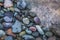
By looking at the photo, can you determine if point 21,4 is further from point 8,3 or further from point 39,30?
point 39,30

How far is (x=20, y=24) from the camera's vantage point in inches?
45.9

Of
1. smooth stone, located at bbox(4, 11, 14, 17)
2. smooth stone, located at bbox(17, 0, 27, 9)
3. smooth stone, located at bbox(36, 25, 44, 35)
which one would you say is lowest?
smooth stone, located at bbox(36, 25, 44, 35)

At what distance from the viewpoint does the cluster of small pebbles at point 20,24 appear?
1.13m

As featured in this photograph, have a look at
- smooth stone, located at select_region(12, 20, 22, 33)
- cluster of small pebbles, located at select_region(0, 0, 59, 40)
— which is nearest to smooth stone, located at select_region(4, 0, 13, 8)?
cluster of small pebbles, located at select_region(0, 0, 59, 40)

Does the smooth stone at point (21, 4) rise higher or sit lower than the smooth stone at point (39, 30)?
higher

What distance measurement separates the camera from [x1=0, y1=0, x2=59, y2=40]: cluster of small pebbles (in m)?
1.13

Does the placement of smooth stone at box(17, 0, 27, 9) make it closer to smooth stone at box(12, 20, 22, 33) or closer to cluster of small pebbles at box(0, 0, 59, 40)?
cluster of small pebbles at box(0, 0, 59, 40)

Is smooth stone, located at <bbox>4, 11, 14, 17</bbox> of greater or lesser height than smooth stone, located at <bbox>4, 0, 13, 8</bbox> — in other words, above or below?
below

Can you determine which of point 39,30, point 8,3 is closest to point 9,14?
point 8,3

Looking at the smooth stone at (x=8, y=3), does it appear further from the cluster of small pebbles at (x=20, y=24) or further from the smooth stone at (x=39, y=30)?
the smooth stone at (x=39, y=30)

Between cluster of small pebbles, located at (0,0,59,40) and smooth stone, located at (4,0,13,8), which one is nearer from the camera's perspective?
cluster of small pebbles, located at (0,0,59,40)

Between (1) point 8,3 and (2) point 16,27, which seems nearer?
(2) point 16,27

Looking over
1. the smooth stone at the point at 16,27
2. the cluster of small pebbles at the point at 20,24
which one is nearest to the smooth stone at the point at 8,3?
the cluster of small pebbles at the point at 20,24

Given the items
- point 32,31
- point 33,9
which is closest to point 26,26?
point 32,31
